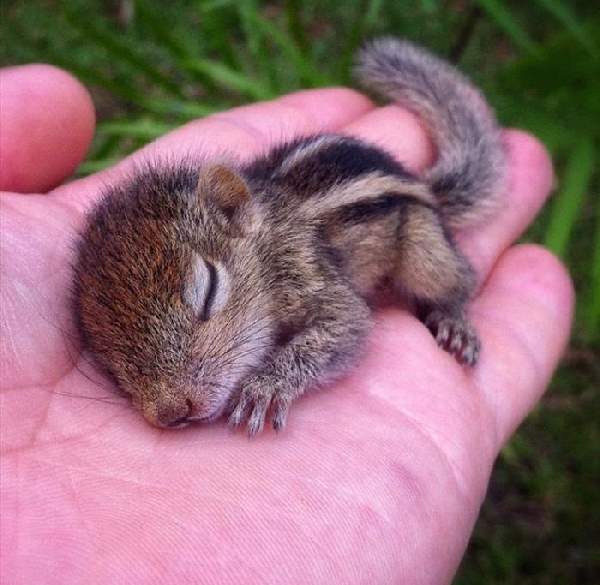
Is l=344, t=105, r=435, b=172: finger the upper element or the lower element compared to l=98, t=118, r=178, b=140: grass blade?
upper

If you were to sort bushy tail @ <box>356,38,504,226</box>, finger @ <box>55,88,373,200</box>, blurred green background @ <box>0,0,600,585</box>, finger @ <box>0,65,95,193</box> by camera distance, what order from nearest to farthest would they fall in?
finger @ <box>0,65,95,193</box> < finger @ <box>55,88,373,200</box> < bushy tail @ <box>356,38,504,226</box> < blurred green background @ <box>0,0,600,585</box>

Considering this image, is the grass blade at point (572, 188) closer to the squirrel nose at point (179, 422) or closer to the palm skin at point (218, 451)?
the palm skin at point (218, 451)

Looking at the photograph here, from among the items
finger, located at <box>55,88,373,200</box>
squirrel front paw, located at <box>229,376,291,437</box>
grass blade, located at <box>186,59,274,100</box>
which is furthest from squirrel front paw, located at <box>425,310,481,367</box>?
grass blade, located at <box>186,59,274,100</box>

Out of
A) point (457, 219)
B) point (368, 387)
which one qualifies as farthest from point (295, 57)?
point (368, 387)

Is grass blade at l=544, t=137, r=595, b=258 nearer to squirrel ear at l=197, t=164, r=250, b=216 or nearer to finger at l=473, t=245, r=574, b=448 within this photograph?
finger at l=473, t=245, r=574, b=448

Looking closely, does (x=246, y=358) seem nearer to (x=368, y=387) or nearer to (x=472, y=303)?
(x=368, y=387)

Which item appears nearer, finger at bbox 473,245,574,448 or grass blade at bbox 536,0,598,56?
finger at bbox 473,245,574,448

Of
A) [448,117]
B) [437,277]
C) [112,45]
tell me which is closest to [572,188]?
[448,117]

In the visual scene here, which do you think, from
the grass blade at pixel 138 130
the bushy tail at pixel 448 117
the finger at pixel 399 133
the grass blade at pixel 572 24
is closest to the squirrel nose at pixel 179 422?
the bushy tail at pixel 448 117
